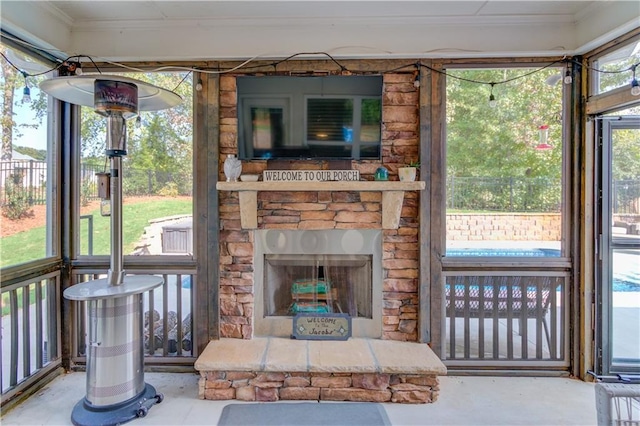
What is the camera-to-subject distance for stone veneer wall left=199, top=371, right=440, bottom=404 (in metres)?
2.33

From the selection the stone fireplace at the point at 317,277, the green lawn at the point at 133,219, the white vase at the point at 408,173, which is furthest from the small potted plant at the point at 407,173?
the green lawn at the point at 133,219

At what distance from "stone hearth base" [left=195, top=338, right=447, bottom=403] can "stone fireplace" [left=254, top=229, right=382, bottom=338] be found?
41 centimetres

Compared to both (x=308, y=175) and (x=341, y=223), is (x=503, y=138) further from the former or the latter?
(x=308, y=175)

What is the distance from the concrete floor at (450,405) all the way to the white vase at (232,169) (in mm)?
1579

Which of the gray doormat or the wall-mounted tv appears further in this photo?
the wall-mounted tv

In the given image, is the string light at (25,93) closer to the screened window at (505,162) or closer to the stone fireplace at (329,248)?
the stone fireplace at (329,248)

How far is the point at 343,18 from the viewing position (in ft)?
8.42

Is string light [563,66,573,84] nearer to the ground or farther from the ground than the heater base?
farther from the ground

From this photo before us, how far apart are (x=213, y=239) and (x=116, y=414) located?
126 centimetres

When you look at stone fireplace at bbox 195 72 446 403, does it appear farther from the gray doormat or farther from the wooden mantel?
the gray doormat

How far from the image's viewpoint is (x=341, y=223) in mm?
2717

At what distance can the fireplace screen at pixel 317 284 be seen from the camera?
279 cm

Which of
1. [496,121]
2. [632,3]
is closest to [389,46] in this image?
[496,121]

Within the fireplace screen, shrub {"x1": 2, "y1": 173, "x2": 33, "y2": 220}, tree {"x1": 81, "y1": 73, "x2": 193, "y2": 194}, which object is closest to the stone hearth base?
the fireplace screen
